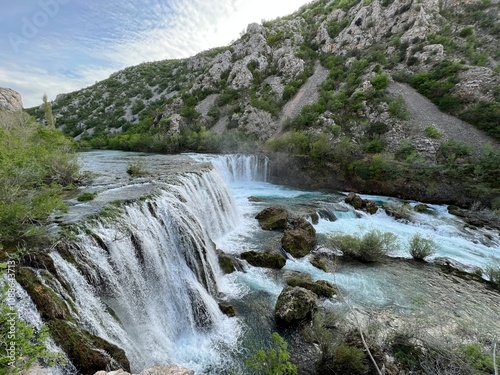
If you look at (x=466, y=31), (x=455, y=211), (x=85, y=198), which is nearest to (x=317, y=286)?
(x=85, y=198)

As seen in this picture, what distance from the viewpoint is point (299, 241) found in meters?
10.8

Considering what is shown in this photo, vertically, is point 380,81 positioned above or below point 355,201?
above

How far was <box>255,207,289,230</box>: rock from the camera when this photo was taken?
12.7 meters

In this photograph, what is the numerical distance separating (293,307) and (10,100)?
98.1 ft

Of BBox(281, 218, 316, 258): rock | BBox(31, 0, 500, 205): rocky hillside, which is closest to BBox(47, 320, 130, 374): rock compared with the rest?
BBox(281, 218, 316, 258): rock

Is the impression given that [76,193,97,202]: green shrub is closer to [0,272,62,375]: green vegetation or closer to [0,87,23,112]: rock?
[0,272,62,375]: green vegetation

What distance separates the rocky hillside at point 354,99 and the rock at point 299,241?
470 inches

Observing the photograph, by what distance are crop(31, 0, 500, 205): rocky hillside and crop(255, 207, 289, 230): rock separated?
10.8 metres

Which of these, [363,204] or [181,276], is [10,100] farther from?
[363,204]

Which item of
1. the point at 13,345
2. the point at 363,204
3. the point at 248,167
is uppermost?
the point at 248,167

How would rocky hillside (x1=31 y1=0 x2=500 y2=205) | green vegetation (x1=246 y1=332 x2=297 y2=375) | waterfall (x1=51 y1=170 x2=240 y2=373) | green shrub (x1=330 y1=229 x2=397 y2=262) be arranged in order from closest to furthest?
green vegetation (x1=246 y1=332 x2=297 y2=375)
waterfall (x1=51 y1=170 x2=240 y2=373)
green shrub (x1=330 y1=229 x2=397 y2=262)
rocky hillside (x1=31 y1=0 x2=500 y2=205)

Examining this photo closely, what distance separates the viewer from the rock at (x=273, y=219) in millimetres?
12711

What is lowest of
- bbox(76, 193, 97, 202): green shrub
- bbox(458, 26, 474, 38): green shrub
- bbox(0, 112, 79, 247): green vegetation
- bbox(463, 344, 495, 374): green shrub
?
bbox(463, 344, 495, 374): green shrub

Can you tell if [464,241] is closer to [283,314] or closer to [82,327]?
[283,314]
